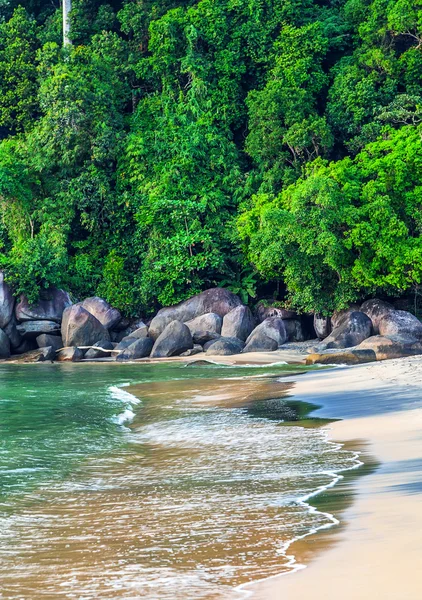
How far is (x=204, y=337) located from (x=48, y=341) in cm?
533

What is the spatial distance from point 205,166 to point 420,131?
837cm

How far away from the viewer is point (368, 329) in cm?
2833

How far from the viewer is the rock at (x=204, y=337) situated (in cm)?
2928

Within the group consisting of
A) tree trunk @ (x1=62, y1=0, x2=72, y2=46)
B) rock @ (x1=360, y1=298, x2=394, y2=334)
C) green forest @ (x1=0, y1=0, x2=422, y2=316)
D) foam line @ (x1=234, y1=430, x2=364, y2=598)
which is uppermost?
tree trunk @ (x1=62, y1=0, x2=72, y2=46)

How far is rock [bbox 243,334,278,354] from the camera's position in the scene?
90.6ft

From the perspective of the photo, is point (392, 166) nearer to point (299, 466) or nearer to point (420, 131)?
point (420, 131)

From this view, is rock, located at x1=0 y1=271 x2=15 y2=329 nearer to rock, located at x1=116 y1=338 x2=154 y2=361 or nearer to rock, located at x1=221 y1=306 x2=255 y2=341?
rock, located at x1=116 y1=338 x2=154 y2=361

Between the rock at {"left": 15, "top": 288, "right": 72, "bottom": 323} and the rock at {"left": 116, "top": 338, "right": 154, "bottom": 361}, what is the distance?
3.85 m

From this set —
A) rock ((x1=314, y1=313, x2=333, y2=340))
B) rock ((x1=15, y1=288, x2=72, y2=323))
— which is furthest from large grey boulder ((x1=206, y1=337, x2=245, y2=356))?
rock ((x1=15, y1=288, x2=72, y2=323))

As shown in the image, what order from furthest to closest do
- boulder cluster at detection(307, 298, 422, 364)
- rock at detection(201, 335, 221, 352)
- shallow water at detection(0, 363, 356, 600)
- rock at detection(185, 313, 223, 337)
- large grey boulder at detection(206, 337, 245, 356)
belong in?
rock at detection(185, 313, 223, 337)
rock at detection(201, 335, 221, 352)
large grey boulder at detection(206, 337, 245, 356)
boulder cluster at detection(307, 298, 422, 364)
shallow water at detection(0, 363, 356, 600)

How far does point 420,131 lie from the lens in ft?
99.0

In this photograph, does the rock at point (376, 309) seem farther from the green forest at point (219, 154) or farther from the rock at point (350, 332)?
the green forest at point (219, 154)

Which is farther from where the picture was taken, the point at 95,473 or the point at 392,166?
the point at 392,166

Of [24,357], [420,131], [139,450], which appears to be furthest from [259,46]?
[139,450]
